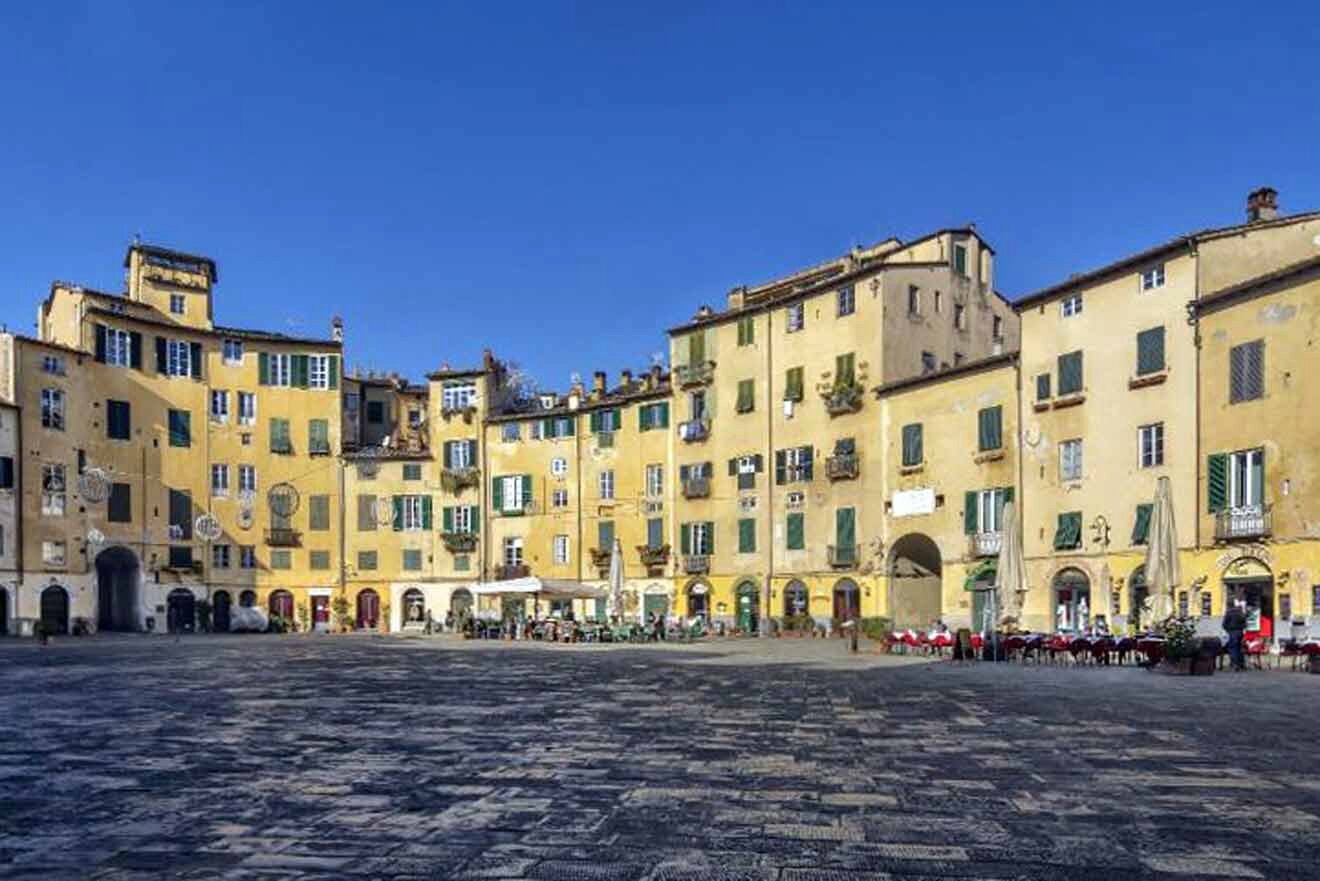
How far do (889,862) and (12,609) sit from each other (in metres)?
54.3

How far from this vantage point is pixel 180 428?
60.4 m

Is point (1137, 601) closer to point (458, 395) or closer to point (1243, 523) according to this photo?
point (1243, 523)

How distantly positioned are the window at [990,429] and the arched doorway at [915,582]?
5362 mm

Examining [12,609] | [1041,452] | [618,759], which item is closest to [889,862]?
[618,759]

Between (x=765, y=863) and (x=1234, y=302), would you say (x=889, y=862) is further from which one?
(x=1234, y=302)

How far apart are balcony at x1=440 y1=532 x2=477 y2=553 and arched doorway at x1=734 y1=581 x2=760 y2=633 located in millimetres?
17538

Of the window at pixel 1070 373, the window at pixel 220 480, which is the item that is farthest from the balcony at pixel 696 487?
the window at pixel 220 480

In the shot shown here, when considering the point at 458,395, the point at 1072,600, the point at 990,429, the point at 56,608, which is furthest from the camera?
the point at 458,395

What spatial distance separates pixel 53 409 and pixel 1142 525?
46641mm

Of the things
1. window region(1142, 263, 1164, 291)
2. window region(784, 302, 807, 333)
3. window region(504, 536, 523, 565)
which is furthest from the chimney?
window region(504, 536, 523, 565)

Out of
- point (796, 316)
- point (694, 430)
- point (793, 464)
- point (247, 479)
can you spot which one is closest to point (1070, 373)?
point (793, 464)

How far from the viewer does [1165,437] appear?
118 ft

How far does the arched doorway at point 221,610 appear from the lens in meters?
61.4

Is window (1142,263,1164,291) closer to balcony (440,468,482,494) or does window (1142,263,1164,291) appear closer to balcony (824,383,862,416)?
balcony (824,383,862,416)
